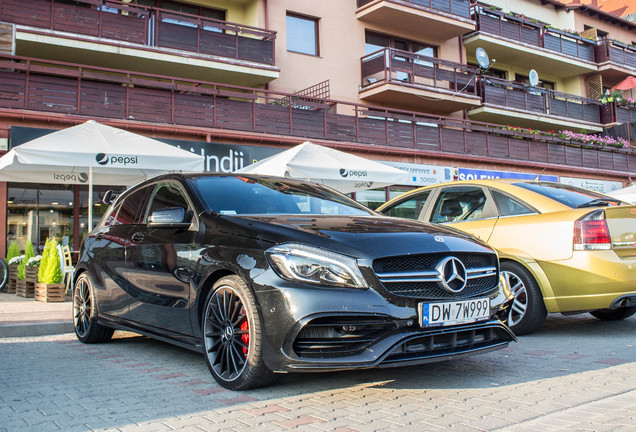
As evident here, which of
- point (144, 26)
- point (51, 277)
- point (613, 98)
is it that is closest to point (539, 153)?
point (613, 98)

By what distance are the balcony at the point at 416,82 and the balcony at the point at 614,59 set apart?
35.5 feet

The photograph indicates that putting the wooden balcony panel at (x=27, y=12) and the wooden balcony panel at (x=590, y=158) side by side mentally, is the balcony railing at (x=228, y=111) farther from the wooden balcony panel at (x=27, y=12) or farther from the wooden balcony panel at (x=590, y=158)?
the wooden balcony panel at (x=590, y=158)

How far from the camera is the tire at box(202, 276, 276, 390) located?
3691 millimetres

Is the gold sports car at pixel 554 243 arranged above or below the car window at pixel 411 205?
below

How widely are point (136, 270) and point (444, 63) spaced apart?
66.0 ft

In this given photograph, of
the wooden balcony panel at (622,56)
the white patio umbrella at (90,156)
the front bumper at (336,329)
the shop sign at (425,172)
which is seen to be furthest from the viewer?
the wooden balcony panel at (622,56)

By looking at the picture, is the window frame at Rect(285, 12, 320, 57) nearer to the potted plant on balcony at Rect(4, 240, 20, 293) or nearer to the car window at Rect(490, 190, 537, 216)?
the potted plant on balcony at Rect(4, 240, 20, 293)

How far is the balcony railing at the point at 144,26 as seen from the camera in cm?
1523

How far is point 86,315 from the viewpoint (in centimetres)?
611

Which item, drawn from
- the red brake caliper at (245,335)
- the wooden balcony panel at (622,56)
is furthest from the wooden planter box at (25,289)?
the wooden balcony panel at (622,56)

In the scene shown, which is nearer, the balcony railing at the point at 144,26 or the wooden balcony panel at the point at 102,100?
the wooden balcony panel at the point at 102,100

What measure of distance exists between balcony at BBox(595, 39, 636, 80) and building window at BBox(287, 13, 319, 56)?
17.7 meters

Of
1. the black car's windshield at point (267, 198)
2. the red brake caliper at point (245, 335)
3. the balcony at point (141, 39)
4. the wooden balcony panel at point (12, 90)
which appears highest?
the balcony at point (141, 39)

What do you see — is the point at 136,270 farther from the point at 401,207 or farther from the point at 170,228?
the point at 401,207
